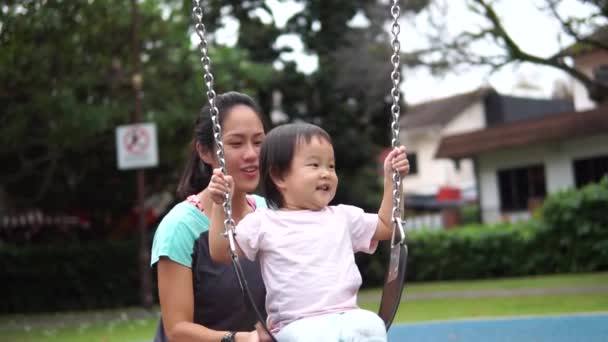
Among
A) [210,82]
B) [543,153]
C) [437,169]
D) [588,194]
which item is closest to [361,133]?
[543,153]

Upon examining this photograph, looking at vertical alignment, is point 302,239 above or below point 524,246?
above

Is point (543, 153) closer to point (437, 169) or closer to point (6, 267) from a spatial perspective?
point (6, 267)

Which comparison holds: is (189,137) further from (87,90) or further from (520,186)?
(520,186)

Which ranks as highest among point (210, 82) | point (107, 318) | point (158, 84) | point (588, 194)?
point (158, 84)

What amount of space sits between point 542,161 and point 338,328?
74.3 ft

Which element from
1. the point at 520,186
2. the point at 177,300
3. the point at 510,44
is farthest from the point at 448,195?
the point at 177,300

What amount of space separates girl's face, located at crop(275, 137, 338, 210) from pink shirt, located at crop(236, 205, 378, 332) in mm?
54

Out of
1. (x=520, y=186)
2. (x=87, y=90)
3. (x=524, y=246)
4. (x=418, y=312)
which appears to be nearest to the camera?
(x=418, y=312)

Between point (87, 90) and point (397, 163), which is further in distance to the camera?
point (87, 90)

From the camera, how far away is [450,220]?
2873 cm

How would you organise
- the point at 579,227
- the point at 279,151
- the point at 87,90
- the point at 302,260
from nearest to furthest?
the point at 302,260, the point at 279,151, the point at 87,90, the point at 579,227

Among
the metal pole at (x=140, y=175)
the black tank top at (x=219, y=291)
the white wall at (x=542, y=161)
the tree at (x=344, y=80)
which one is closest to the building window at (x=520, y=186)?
the white wall at (x=542, y=161)

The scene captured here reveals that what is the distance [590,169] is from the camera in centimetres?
2297

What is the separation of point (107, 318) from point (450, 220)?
17035 millimetres
